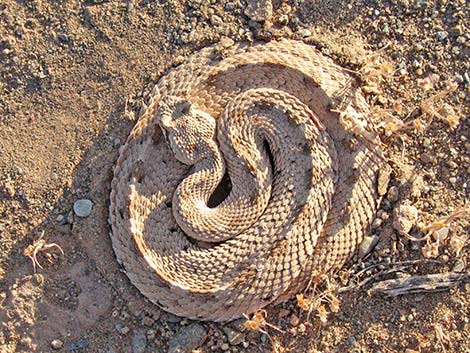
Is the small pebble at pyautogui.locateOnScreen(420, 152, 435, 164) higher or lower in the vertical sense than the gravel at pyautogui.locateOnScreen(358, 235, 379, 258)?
higher

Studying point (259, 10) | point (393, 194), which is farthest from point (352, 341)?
point (259, 10)

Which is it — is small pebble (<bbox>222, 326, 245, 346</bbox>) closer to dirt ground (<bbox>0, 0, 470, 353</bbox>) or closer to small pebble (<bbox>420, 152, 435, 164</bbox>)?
dirt ground (<bbox>0, 0, 470, 353</bbox>)

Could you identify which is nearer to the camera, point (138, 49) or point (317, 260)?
point (317, 260)

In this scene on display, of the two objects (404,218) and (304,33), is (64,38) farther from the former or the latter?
(404,218)

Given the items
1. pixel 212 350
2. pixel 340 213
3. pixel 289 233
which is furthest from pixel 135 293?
pixel 340 213

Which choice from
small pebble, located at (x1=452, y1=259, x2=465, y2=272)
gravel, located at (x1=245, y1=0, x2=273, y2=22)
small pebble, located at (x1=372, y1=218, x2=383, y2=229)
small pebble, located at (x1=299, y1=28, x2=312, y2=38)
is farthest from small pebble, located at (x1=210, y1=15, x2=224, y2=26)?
small pebble, located at (x1=452, y1=259, x2=465, y2=272)

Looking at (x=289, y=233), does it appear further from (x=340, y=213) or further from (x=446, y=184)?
(x=446, y=184)

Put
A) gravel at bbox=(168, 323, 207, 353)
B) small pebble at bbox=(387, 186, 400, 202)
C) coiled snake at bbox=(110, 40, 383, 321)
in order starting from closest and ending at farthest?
coiled snake at bbox=(110, 40, 383, 321) < gravel at bbox=(168, 323, 207, 353) < small pebble at bbox=(387, 186, 400, 202)

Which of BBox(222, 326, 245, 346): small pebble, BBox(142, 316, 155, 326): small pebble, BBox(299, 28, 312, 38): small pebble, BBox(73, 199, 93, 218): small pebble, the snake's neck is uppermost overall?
BBox(299, 28, 312, 38): small pebble

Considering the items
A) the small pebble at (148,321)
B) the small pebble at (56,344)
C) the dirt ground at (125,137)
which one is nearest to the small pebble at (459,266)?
the dirt ground at (125,137)
